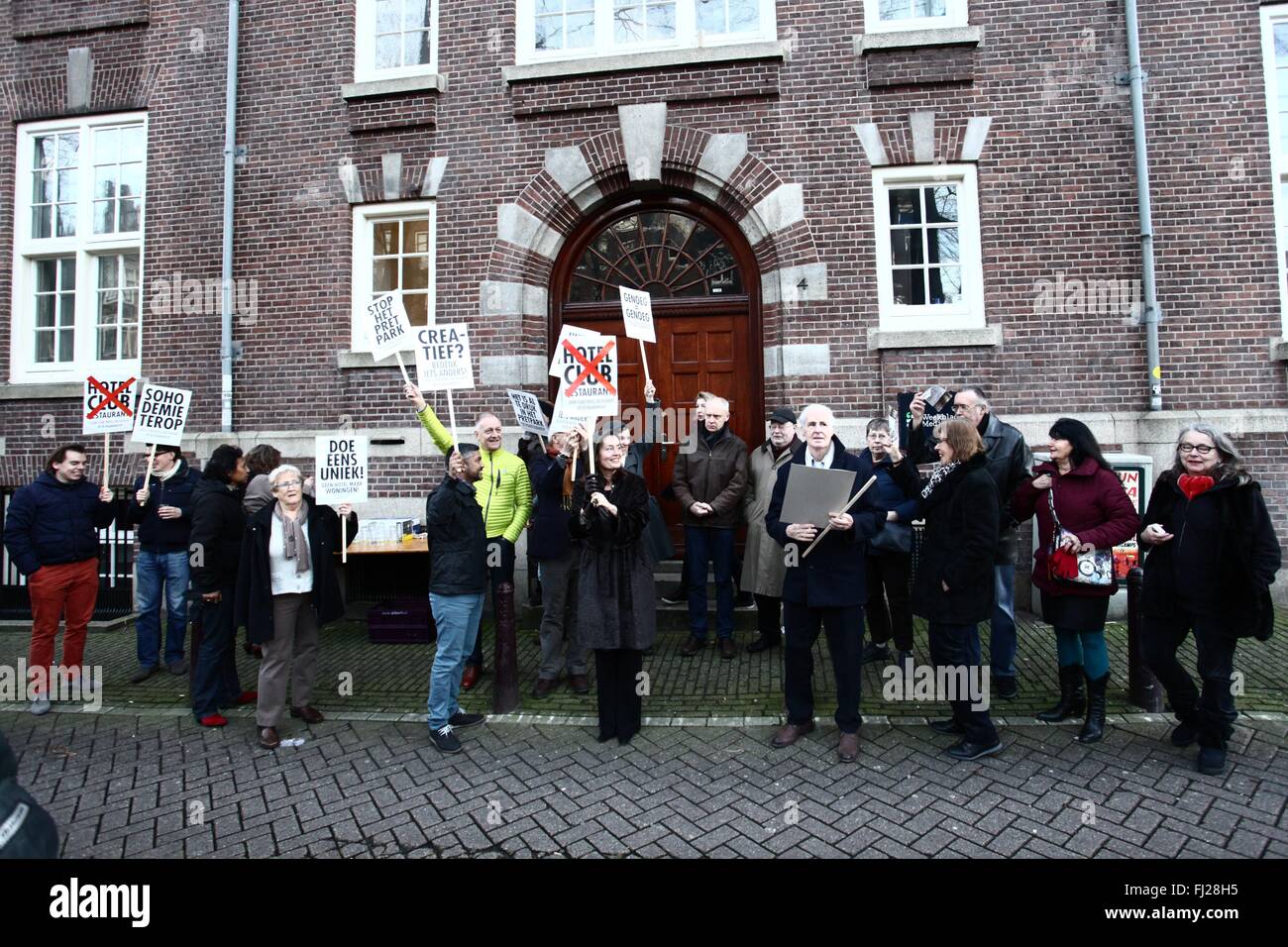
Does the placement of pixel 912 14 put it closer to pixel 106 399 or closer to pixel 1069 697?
pixel 1069 697

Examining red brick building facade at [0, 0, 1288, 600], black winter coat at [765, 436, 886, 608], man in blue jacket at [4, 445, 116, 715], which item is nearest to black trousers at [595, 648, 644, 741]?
black winter coat at [765, 436, 886, 608]

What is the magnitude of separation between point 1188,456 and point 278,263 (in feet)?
32.4

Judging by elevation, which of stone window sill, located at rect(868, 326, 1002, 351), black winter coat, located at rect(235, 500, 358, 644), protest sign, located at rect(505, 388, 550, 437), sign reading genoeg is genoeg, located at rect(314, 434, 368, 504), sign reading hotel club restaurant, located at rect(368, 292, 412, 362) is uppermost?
stone window sill, located at rect(868, 326, 1002, 351)

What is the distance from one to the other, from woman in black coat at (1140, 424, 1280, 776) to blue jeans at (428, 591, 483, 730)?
4.55 meters

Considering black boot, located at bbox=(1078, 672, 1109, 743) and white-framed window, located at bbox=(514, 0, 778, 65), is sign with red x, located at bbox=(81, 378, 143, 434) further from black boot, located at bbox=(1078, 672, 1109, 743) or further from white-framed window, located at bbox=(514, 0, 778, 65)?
black boot, located at bbox=(1078, 672, 1109, 743)

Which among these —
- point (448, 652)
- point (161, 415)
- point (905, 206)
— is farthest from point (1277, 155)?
point (161, 415)

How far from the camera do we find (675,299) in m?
8.89

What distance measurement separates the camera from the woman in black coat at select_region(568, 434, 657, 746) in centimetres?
479

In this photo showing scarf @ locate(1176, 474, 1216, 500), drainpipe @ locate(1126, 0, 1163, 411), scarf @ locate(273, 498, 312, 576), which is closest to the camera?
scarf @ locate(1176, 474, 1216, 500)

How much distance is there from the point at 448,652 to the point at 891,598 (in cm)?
376

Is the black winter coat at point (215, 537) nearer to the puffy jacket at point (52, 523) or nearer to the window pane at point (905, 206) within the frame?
the puffy jacket at point (52, 523)

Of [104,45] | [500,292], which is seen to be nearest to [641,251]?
[500,292]

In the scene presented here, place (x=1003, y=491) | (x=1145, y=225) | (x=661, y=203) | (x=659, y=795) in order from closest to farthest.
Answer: (x=659, y=795), (x=1003, y=491), (x=1145, y=225), (x=661, y=203)

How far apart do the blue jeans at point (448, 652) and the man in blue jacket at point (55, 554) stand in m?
3.52
